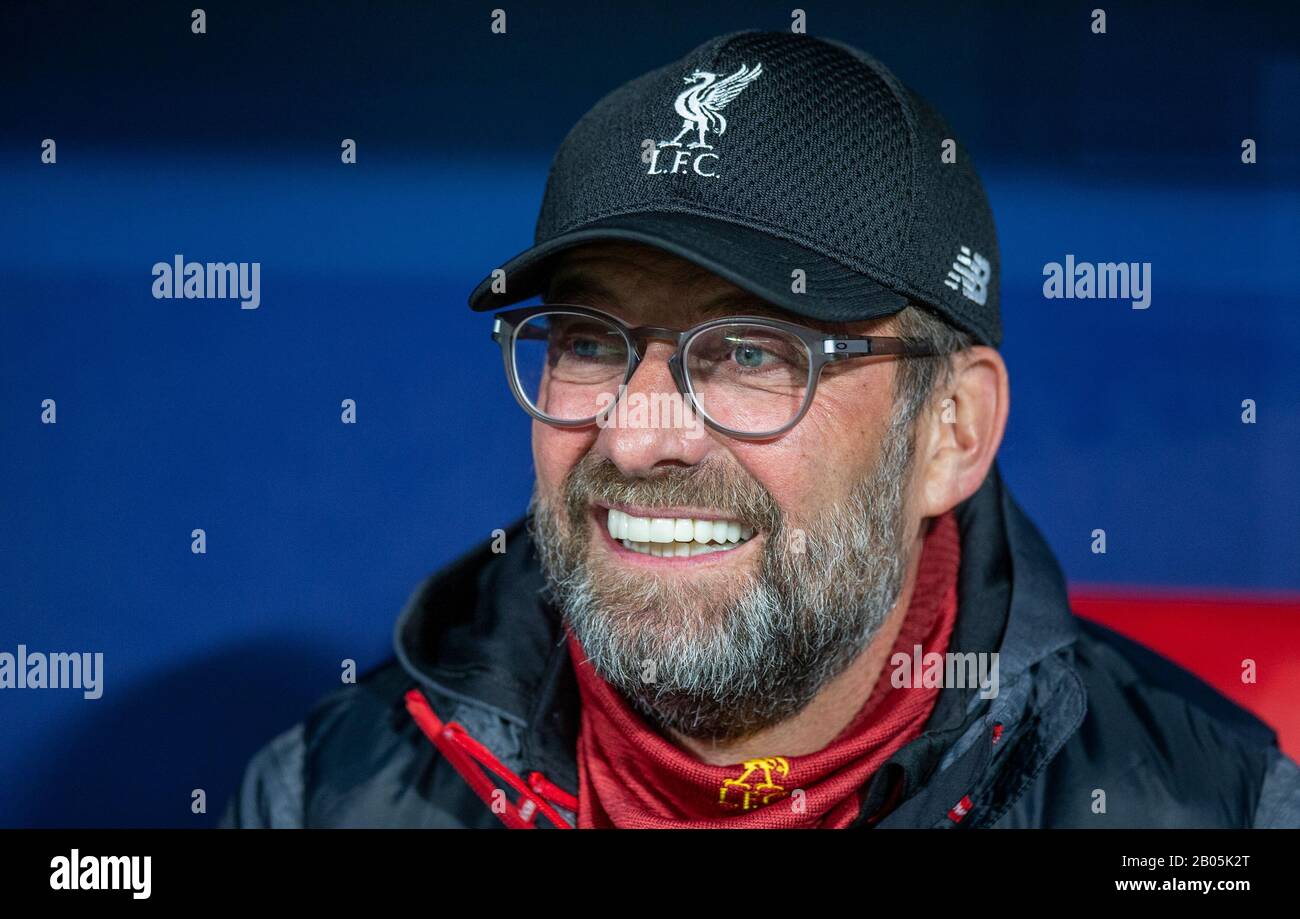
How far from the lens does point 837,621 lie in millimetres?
1272

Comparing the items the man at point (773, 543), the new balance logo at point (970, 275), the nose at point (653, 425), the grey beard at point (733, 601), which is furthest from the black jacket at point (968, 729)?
the nose at point (653, 425)

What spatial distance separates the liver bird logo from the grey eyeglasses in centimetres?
19

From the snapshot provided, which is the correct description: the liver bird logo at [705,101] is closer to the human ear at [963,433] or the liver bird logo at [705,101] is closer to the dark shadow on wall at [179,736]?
the human ear at [963,433]

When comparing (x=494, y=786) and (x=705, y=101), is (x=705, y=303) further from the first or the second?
(x=494, y=786)

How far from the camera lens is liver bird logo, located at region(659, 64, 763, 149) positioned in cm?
118

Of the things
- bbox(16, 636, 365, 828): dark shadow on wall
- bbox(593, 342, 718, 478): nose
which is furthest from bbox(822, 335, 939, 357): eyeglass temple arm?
bbox(16, 636, 365, 828): dark shadow on wall

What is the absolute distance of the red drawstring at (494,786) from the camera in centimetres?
131

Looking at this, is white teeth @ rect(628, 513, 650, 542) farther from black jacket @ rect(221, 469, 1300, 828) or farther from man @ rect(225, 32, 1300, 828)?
black jacket @ rect(221, 469, 1300, 828)

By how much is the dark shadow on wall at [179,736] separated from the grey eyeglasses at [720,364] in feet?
2.87

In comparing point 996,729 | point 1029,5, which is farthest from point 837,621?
point 1029,5

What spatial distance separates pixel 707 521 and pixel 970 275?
384mm

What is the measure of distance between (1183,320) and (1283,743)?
645 mm

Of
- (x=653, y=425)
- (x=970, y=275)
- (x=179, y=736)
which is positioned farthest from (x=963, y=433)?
(x=179, y=736)

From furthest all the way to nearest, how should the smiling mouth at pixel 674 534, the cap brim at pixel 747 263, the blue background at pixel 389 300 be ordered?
the blue background at pixel 389 300 < the smiling mouth at pixel 674 534 < the cap brim at pixel 747 263
